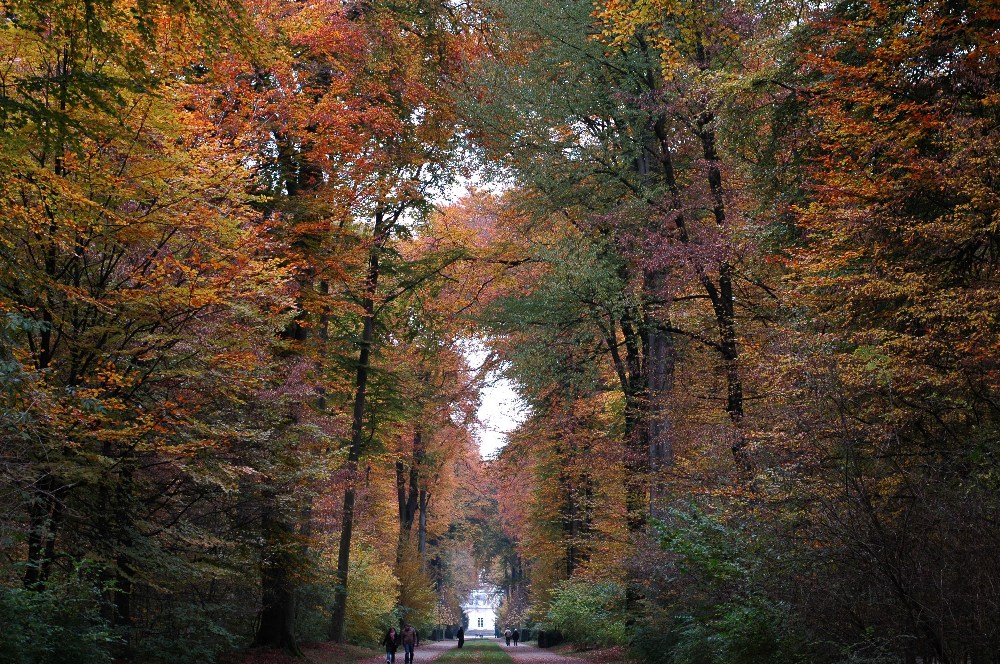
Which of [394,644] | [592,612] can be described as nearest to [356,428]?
[394,644]

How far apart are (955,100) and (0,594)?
11901 mm

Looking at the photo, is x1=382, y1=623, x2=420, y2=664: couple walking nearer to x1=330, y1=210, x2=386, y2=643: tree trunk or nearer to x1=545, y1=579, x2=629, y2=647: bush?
x1=330, y1=210, x2=386, y2=643: tree trunk

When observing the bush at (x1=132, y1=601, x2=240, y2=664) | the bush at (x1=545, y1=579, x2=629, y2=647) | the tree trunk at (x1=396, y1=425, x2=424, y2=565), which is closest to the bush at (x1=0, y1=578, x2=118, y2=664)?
the bush at (x1=132, y1=601, x2=240, y2=664)

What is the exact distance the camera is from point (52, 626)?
30.0 ft

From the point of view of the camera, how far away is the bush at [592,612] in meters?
20.7

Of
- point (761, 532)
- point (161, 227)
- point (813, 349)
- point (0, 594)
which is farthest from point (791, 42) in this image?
point (0, 594)

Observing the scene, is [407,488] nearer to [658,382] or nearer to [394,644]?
[394,644]

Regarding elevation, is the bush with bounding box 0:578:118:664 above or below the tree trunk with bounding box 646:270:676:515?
below

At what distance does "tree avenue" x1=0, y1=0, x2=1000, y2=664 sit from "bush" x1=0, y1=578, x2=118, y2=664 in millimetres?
60

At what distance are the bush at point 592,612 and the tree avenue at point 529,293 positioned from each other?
0.26 meters

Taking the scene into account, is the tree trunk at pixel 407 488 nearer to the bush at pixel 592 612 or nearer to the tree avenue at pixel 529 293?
the bush at pixel 592 612

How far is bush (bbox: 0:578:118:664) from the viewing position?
8312 millimetres

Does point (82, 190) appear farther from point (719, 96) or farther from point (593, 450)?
point (593, 450)

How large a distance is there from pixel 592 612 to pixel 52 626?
53.2 ft
